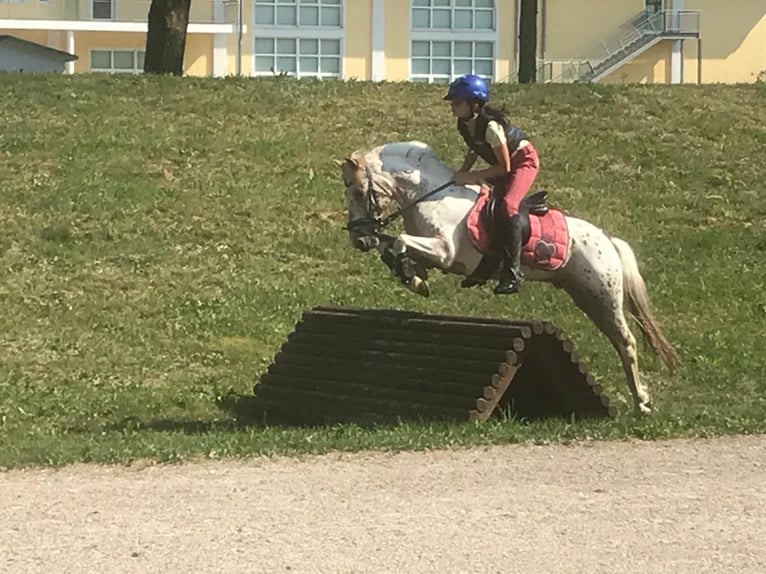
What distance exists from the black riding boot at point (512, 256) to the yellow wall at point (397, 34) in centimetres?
4030

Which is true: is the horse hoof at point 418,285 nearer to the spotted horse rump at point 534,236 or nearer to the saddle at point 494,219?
the spotted horse rump at point 534,236

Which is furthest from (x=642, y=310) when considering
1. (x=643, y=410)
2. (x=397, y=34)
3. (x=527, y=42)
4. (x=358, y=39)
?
(x=397, y=34)

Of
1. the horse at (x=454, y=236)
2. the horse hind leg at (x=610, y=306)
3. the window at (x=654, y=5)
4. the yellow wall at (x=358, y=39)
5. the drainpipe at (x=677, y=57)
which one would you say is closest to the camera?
the horse at (x=454, y=236)

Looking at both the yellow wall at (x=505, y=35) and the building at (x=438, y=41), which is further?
the yellow wall at (x=505, y=35)

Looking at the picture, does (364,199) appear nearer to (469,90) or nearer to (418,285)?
(418,285)

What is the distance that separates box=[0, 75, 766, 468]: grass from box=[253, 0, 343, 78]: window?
23.1 meters

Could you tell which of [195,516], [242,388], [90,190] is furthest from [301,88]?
[195,516]

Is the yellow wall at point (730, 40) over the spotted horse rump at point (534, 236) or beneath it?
over

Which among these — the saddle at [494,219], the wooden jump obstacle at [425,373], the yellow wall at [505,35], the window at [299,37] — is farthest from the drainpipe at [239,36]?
the saddle at [494,219]

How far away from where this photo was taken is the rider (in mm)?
10438

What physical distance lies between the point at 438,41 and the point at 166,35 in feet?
77.0

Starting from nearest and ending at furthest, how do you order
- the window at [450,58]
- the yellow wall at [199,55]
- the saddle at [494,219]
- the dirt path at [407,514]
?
1. the dirt path at [407,514]
2. the saddle at [494,219]
3. the yellow wall at [199,55]
4. the window at [450,58]

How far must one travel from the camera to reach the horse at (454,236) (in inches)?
415

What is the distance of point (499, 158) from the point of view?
10.5 meters
